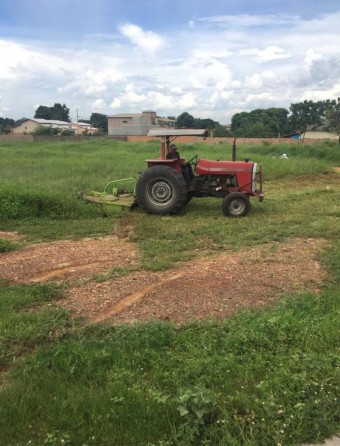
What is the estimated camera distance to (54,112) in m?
102

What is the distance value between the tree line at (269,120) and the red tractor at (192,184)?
32.4 metres

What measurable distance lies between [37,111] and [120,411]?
347 ft

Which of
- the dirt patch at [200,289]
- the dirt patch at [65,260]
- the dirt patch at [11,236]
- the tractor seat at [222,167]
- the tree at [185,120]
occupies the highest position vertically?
the tree at [185,120]

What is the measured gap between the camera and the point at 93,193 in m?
9.96

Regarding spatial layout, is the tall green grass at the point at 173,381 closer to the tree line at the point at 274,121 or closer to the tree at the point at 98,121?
the tree line at the point at 274,121

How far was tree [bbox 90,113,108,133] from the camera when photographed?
351ft

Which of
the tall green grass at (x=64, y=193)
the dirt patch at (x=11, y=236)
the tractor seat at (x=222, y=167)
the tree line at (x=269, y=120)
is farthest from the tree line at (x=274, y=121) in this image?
the dirt patch at (x=11, y=236)

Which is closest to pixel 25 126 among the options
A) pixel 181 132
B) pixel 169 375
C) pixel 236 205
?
pixel 181 132

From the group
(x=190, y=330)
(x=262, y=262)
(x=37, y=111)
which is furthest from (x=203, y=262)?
(x=37, y=111)

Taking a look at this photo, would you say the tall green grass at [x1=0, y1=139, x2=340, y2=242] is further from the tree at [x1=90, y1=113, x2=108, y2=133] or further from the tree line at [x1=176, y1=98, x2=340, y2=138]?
the tree at [x1=90, y1=113, x2=108, y2=133]

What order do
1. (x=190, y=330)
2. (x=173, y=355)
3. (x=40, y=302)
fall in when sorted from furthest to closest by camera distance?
(x=40, y=302), (x=190, y=330), (x=173, y=355)

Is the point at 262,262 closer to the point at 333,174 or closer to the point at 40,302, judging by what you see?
the point at 40,302

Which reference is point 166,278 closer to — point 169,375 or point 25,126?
point 169,375

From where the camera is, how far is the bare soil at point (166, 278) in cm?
445
